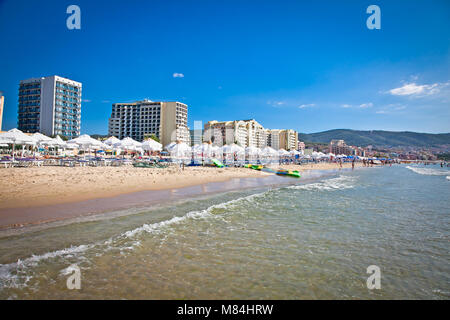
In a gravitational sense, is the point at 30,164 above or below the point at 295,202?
above

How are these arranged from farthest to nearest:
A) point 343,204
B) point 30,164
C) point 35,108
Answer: point 35,108, point 30,164, point 343,204

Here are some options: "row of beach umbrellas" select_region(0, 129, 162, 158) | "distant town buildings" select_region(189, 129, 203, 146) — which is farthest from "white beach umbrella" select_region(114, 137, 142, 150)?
"distant town buildings" select_region(189, 129, 203, 146)

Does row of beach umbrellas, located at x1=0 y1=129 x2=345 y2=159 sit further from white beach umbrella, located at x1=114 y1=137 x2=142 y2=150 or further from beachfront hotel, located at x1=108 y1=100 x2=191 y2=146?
beachfront hotel, located at x1=108 y1=100 x2=191 y2=146

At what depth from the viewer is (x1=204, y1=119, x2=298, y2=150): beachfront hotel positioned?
113m

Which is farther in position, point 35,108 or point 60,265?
point 35,108

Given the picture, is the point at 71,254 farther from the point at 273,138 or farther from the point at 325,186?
the point at 273,138

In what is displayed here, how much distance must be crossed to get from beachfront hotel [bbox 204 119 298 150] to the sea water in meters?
92.8

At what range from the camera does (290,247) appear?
577cm

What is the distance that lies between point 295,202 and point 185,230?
6.77m

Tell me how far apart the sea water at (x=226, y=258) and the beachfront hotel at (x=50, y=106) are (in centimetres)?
8688

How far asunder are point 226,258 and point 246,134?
379 feet

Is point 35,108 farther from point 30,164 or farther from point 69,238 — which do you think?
point 69,238
